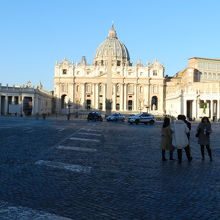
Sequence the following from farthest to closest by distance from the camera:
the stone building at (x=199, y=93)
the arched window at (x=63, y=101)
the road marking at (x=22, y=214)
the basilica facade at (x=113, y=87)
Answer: the arched window at (x=63, y=101) < the basilica facade at (x=113, y=87) < the stone building at (x=199, y=93) < the road marking at (x=22, y=214)

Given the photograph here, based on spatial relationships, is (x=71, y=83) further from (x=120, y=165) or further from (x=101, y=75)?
(x=120, y=165)

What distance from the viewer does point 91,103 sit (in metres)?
107

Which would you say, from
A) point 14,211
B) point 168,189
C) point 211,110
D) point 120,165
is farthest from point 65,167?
point 211,110

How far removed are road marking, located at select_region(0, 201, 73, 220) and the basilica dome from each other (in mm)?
120141

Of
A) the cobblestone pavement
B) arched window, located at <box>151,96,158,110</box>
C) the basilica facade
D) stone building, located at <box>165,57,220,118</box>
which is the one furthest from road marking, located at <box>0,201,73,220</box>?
arched window, located at <box>151,96,158,110</box>

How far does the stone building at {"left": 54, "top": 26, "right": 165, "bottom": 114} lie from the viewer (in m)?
105

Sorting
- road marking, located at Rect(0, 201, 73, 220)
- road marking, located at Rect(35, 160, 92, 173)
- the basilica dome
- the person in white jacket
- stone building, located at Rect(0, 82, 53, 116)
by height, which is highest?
the basilica dome

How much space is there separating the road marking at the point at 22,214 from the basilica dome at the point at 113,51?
120 meters

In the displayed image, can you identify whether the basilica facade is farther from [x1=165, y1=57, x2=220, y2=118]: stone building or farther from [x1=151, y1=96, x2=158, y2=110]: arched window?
[x1=165, y1=57, x2=220, y2=118]: stone building

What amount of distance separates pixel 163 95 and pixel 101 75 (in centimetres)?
2003

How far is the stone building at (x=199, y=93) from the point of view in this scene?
230 ft

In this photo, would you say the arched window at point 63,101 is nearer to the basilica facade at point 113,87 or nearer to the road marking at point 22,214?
the basilica facade at point 113,87

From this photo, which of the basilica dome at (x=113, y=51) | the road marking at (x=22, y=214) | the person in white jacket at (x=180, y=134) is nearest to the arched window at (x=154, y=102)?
the basilica dome at (x=113, y=51)

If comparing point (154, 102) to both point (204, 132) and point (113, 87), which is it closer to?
point (113, 87)
